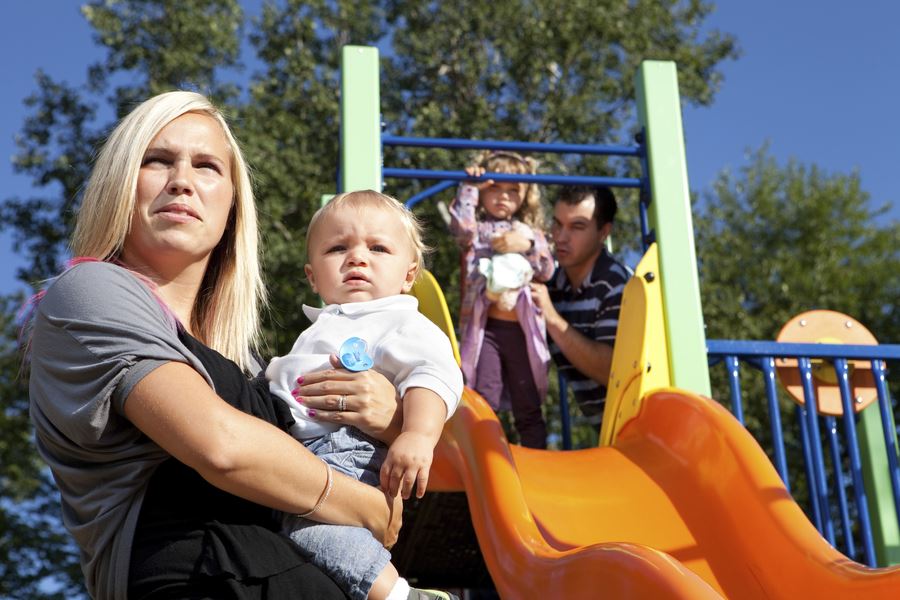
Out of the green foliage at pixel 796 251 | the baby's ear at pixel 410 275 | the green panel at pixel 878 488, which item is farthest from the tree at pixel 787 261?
the baby's ear at pixel 410 275

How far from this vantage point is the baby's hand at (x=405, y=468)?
62.7 inches

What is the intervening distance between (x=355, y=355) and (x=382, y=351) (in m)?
0.10

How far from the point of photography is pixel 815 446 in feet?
14.5

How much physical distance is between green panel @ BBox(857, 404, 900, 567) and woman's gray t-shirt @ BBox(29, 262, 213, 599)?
4800 mm

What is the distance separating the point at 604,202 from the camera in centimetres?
506

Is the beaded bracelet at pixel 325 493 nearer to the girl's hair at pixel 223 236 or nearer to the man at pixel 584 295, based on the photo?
the girl's hair at pixel 223 236

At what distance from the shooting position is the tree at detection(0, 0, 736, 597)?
1318 centimetres

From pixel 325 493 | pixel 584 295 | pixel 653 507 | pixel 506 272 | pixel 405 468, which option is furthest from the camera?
pixel 584 295

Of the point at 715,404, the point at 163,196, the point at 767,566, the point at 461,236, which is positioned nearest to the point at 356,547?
the point at 163,196

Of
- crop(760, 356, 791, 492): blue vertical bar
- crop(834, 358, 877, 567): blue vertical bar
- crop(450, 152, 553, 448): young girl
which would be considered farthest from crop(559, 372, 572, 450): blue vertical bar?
crop(834, 358, 877, 567): blue vertical bar

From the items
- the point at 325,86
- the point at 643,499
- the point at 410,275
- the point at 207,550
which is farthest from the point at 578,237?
the point at 325,86

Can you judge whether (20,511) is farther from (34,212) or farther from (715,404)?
(715,404)

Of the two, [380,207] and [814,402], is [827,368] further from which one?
[380,207]

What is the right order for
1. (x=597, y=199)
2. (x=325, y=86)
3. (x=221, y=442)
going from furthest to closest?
(x=325, y=86), (x=597, y=199), (x=221, y=442)
